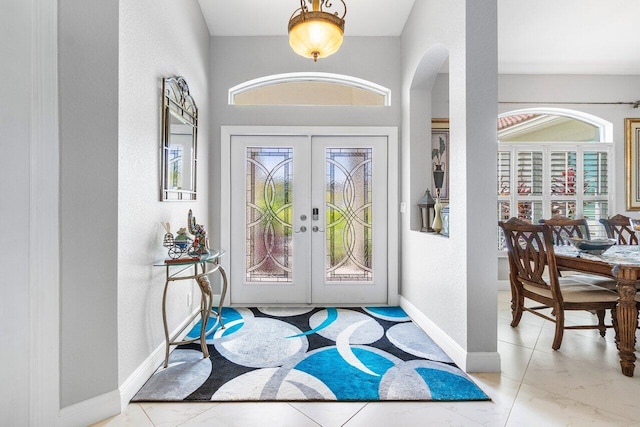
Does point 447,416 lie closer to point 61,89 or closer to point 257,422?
point 257,422

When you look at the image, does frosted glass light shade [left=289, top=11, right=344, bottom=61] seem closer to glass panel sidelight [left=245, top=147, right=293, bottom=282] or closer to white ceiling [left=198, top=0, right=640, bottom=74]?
white ceiling [left=198, top=0, right=640, bottom=74]

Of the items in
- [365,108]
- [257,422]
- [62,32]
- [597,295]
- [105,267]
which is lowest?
[257,422]

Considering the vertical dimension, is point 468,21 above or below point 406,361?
above

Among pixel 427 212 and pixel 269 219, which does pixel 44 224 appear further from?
pixel 427 212

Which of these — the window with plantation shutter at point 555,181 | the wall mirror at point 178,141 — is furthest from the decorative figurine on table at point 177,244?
the window with plantation shutter at point 555,181

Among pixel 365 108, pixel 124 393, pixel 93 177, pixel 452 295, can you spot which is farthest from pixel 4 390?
pixel 365 108

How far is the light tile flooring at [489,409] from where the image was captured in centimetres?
165

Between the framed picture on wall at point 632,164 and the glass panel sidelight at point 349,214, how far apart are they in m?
3.72

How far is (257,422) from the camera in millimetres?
1660

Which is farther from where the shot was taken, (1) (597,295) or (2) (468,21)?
(1) (597,295)

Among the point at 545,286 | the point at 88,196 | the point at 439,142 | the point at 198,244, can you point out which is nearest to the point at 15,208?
the point at 88,196

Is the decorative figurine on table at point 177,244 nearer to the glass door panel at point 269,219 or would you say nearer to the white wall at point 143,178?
the white wall at point 143,178

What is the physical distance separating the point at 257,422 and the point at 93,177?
1.58m

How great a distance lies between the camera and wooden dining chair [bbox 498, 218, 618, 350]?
237 centimetres
